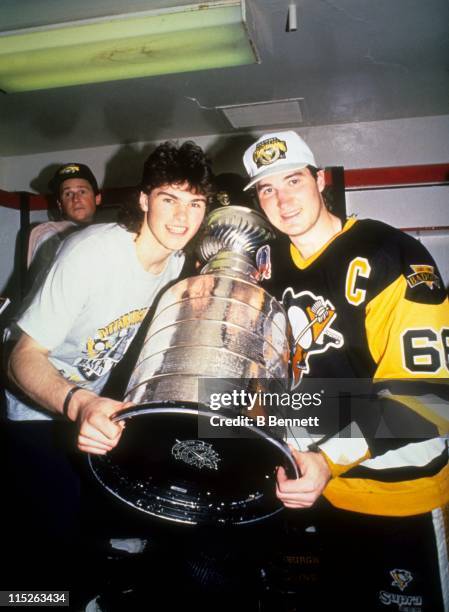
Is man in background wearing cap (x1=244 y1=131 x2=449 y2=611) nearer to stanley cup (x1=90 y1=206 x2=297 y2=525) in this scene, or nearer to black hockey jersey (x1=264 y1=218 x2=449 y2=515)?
black hockey jersey (x1=264 y1=218 x2=449 y2=515)

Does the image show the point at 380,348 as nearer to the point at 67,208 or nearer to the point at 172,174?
the point at 172,174

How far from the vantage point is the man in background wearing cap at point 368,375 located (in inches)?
29.0

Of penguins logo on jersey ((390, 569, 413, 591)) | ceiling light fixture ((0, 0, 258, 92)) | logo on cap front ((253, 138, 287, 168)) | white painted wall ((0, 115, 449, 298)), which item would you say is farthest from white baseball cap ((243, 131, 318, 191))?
penguins logo on jersey ((390, 569, 413, 591))

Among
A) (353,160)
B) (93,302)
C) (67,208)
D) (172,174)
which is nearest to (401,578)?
(93,302)

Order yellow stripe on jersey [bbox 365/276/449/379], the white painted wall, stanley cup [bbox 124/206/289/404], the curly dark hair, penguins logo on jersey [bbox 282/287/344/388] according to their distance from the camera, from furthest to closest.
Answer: the white painted wall
the curly dark hair
penguins logo on jersey [bbox 282/287/344/388]
yellow stripe on jersey [bbox 365/276/449/379]
stanley cup [bbox 124/206/289/404]

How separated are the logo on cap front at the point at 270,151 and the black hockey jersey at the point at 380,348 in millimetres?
246

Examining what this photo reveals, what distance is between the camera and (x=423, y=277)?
0.79 meters

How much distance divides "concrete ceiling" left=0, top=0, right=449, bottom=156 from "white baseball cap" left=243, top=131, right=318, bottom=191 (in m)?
0.36

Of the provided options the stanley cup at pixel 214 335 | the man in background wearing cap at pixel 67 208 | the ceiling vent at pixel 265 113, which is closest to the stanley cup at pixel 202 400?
the stanley cup at pixel 214 335

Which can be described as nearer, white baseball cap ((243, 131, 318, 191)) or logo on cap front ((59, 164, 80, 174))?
white baseball cap ((243, 131, 318, 191))

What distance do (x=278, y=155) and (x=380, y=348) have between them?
53 centimetres

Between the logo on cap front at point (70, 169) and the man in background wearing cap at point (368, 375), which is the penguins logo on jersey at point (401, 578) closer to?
the man in background wearing cap at point (368, 375)

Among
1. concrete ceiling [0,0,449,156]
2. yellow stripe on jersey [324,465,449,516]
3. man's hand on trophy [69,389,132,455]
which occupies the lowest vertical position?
yellow stripe on jersey [324,465,449,516]

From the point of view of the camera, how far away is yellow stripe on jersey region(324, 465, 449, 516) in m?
0.81
